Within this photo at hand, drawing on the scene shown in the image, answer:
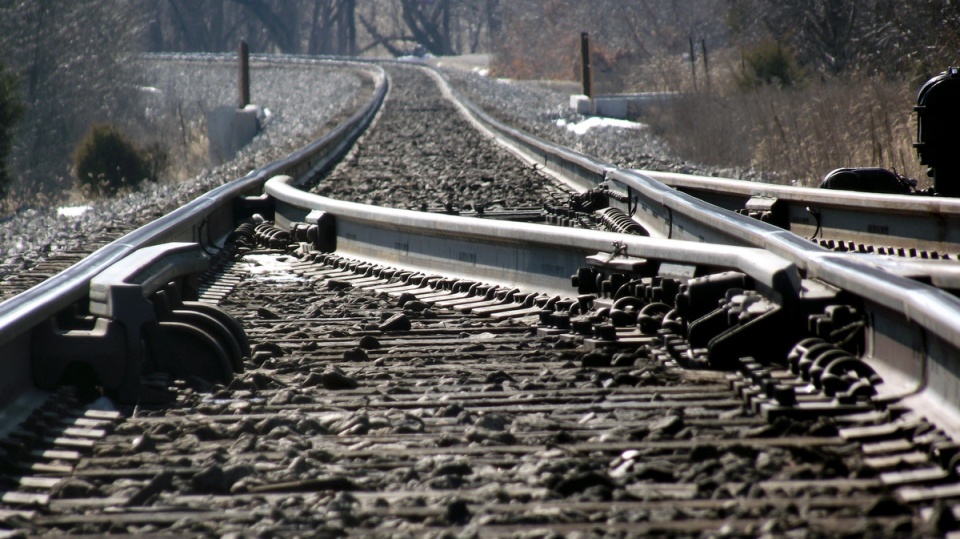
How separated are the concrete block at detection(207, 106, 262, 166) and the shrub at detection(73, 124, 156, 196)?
13.4 ft

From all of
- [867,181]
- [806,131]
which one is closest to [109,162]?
[806,131]

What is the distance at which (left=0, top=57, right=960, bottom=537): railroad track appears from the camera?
2.94 meters

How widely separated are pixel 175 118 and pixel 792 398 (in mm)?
45521

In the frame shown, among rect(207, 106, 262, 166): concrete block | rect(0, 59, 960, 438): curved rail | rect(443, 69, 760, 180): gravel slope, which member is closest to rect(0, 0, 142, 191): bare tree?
rect(207, 106, 262, 166): concrete block

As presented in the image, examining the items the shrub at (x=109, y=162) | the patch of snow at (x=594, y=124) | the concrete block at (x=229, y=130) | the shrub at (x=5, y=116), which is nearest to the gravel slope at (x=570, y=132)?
Result: the patch of snow at (x=594, y=124)

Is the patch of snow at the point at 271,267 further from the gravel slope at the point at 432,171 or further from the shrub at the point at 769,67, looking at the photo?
the shrub at the point at 769,67

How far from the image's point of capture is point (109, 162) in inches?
1081

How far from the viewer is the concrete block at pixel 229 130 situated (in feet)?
106

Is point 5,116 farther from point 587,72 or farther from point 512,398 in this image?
point 512,398

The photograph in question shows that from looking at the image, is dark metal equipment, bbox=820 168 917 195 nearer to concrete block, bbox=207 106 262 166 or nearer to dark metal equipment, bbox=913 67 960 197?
dark metal equipment, bbox=913 67 960 197

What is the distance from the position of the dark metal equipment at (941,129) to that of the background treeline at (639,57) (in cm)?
447

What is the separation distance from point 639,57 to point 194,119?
20192 millimetres

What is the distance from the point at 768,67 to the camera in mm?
27750

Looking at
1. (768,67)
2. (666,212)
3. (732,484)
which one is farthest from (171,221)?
(768,67)
